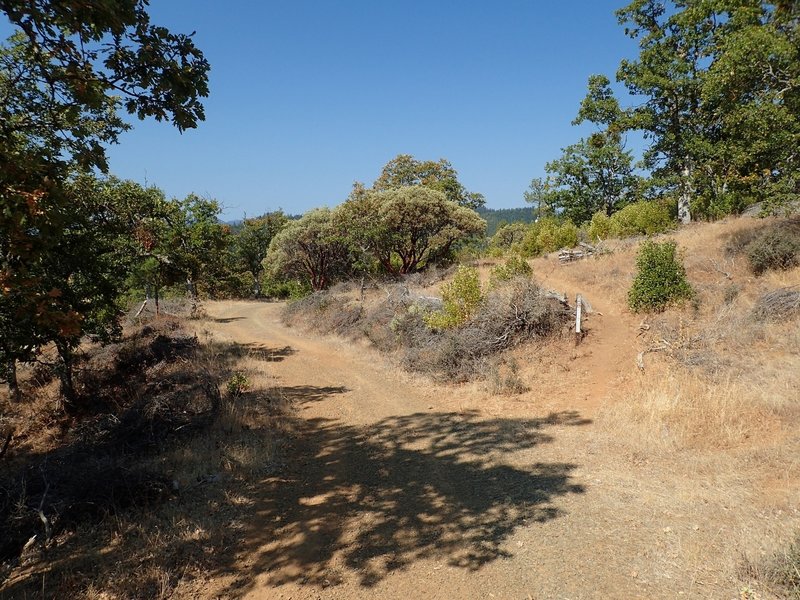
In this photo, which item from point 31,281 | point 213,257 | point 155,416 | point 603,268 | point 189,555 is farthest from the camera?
point 603,268

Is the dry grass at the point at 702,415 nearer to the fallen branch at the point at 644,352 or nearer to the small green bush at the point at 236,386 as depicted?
the fallen branch at the point at 644,352

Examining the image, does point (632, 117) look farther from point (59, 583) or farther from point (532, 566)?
point (59, 583)

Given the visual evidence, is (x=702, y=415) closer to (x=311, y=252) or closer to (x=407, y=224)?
(x=407, y=224)

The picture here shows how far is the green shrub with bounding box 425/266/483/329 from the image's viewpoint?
42.7ft

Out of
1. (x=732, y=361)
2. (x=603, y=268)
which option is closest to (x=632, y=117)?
(x=603, y=268)

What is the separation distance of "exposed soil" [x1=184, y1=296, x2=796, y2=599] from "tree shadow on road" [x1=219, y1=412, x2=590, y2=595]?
0.07ft

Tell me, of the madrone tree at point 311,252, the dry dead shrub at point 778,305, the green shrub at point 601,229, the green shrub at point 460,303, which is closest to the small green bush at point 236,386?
the green shrub at point 460,303

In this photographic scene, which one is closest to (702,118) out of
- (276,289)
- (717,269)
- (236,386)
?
(717,269)

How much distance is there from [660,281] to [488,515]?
1023 centimetres

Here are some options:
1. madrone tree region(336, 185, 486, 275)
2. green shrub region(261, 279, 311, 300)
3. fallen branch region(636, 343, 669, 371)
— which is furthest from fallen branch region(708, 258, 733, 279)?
green shrub region(261, 279, 311, 300)

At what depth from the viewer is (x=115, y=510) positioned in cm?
549

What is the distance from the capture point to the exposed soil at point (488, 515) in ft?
13.7

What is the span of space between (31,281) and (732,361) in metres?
10.9

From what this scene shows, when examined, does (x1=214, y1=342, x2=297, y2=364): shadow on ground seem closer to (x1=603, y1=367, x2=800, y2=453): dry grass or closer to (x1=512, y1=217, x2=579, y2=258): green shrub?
(x1=603, y1=367, x2=800, y2=453): dry grass
